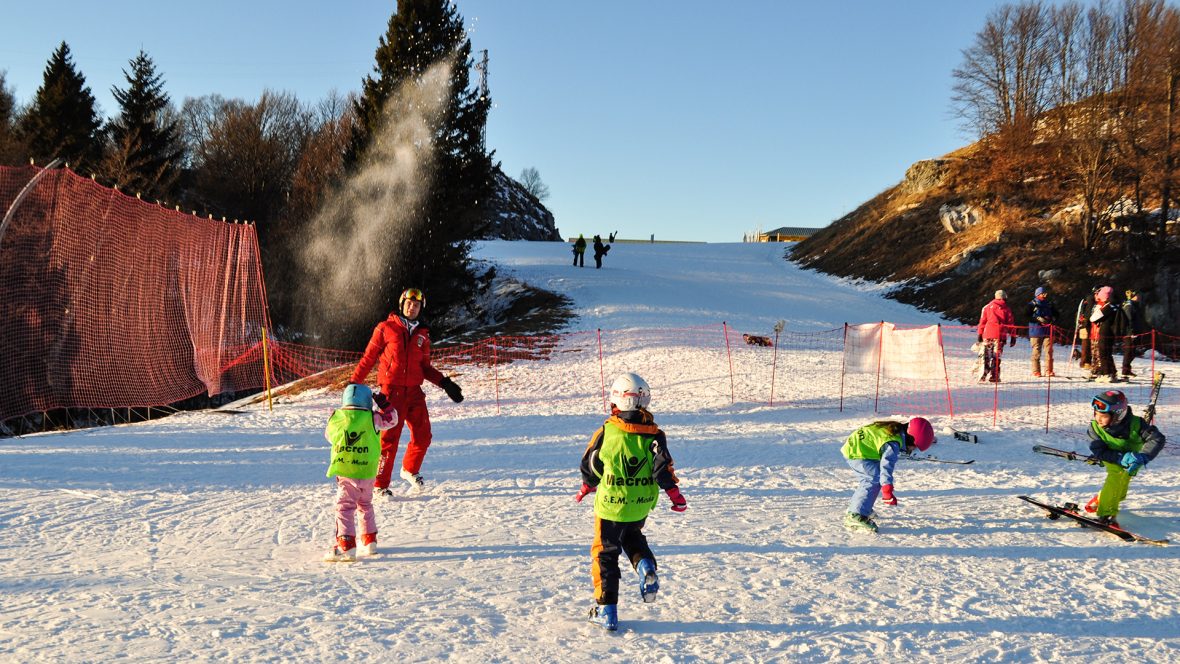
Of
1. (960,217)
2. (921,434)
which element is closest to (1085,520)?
(921,434)

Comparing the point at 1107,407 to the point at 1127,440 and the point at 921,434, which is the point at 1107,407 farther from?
the point at 921,434

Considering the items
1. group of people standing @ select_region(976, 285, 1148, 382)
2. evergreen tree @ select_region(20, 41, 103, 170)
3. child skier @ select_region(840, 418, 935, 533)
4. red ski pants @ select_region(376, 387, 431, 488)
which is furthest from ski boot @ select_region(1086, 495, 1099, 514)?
evergreen tree @ select_region(20, 41, 103, 170)

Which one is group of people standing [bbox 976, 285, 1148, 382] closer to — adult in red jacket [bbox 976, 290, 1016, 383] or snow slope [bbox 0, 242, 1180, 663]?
adult in red jacket [bbox 976, 290, 1016, 383]

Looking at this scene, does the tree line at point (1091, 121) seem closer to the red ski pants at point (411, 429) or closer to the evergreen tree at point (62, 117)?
the red ski pants at point (411, 429)

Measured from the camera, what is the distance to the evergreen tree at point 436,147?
2381cm

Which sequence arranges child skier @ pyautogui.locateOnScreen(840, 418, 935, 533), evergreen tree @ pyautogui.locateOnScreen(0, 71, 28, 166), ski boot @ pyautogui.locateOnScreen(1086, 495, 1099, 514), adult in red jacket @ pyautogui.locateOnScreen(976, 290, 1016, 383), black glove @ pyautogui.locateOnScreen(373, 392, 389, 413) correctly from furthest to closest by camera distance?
evergreen tree @ pyautogui.locateOnScreen(0, 71, 28, 166)
adult in red jacket @ pyautogui.locateOnScreen(976, 290, 1016, 383)
ski boot @ pyautogui.locateOnScreen(1086, 495, 1099, 514)
black glove @ pyautogui.locateOnScreen(373, 392, 389, 413)
child skier @ pyautogui.locateOnScreen(840, 418, 935, 533)

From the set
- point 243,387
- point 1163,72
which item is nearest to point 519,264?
point 243,387

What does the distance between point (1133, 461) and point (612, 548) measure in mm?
5229

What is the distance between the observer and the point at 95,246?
48.3 ft

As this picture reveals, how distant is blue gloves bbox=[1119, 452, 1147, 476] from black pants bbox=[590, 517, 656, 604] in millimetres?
4960

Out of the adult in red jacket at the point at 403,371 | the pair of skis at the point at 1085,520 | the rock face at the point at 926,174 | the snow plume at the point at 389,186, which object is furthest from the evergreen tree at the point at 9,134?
the rock face at the point at 926,174

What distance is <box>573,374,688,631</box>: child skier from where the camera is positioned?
15.5ft

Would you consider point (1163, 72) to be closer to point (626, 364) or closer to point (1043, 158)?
point (1043, 158)

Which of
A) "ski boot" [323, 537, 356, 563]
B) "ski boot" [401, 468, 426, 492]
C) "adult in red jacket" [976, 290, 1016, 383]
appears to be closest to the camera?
"ski boot" [323, 537, 356, 563]
